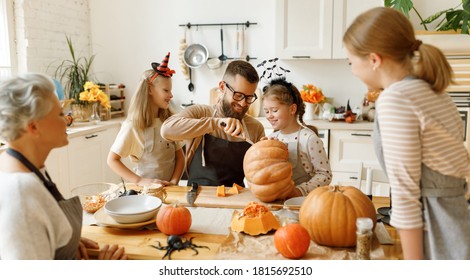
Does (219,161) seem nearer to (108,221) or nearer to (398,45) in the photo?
(108,221)

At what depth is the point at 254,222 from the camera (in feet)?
4.76

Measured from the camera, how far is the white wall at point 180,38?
4.32 meters

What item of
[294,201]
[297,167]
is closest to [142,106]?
[297,167]

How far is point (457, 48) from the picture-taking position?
3402 mm

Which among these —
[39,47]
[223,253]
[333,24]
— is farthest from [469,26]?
[39,47]

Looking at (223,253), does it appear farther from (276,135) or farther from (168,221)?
(276,135)

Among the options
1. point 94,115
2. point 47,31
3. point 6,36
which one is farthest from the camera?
point 94,115

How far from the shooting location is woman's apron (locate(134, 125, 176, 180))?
2.43m

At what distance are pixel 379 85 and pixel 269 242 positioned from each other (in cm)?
62

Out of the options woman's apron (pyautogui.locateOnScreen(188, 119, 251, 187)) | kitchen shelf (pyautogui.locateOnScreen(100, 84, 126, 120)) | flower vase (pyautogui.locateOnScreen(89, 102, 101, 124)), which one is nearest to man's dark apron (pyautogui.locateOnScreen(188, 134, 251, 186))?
woman's apron (pyautogui.locateOnScreen(188, 119, 251, 187))

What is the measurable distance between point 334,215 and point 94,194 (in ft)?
3.44

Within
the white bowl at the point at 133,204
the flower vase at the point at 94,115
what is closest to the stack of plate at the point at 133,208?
the white bowl at the point at 133,204

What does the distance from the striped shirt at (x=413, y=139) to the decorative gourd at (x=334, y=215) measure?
27 centimetres

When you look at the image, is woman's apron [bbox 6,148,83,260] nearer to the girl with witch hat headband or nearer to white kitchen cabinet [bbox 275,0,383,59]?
the girl with witch hat headband
